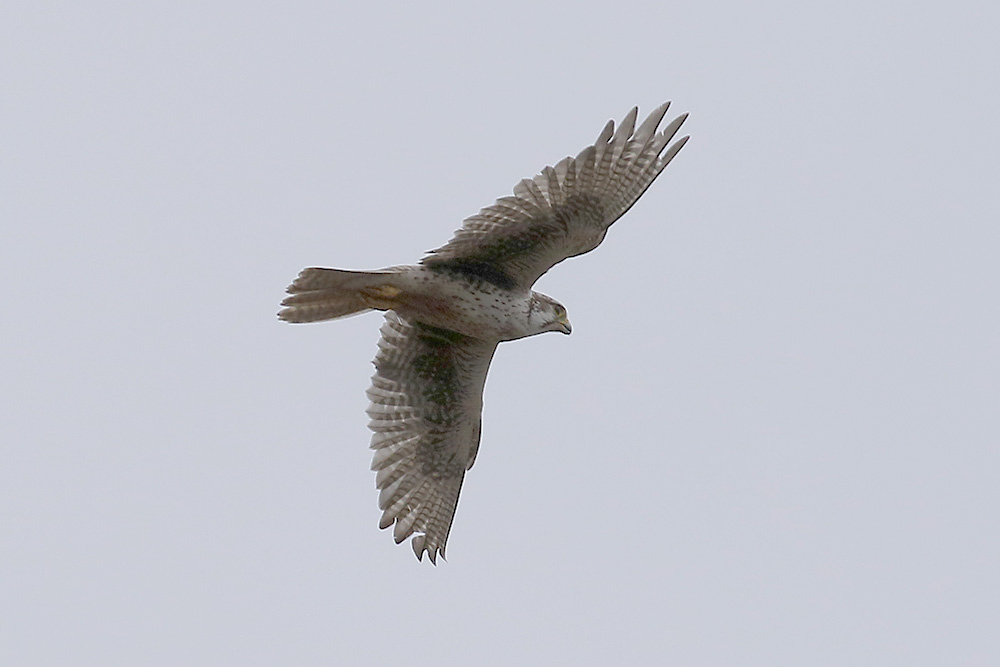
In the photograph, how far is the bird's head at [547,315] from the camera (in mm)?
10352

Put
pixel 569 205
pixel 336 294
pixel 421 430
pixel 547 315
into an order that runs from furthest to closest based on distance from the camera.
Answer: pixel 421 430, pixel 547 315, pixel 336 294, pixel 569 205

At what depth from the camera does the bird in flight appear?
9578mm

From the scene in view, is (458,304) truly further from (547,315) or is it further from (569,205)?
(569,205)

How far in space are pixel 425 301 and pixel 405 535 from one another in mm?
2168

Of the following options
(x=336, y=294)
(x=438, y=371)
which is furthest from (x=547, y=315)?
(x=336, y=294)

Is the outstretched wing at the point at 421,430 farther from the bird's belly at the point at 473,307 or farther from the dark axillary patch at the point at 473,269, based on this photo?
the dark axillary patch at the point at 473,269

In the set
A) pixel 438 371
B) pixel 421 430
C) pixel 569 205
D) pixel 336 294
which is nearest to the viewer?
pixel 569 205

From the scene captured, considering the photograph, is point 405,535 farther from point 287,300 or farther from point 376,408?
point 287,300

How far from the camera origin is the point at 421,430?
11.5 metres

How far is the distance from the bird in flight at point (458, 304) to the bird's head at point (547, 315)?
0.01 metres

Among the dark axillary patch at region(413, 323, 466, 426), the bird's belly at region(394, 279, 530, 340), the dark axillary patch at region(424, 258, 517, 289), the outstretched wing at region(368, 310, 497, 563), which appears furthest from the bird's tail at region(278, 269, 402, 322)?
the outstretched wing at region(368, 310, 497, 563)

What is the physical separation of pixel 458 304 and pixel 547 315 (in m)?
0.69

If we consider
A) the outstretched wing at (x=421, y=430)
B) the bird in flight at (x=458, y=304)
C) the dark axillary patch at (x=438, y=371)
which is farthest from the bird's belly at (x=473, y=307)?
the outstretched wing at (x=421, y=430)

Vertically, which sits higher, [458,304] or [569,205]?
[569,205]
